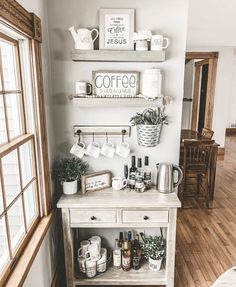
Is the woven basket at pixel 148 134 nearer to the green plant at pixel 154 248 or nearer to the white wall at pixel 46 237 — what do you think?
the white wall at pixel 46 237

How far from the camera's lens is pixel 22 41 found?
1.51m

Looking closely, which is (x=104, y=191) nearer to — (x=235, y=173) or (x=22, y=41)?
(x=22, y=41)

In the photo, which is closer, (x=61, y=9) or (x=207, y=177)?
(x=61, y=9)

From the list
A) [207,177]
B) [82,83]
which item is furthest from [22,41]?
[207,177]

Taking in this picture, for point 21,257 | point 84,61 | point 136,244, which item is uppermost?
point 84,61

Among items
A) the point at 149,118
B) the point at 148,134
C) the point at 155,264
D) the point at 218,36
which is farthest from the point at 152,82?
the point at 218,36

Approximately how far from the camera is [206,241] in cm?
278

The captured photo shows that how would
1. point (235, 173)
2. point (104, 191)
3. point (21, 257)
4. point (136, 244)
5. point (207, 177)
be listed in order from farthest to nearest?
1. point (235, 173)
2. point (207, 177)
3. point (136, 244)
4. point (104, 191)
5. point (21, 257)

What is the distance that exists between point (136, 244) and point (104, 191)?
0.56 meters

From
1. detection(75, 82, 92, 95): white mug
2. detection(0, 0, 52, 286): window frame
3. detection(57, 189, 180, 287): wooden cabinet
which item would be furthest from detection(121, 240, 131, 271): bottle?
detection(75, 82, 92, 95): white mug

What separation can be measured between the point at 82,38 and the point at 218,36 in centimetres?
336

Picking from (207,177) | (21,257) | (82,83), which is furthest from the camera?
(207,177)

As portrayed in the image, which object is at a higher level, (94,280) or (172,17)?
(172,17)

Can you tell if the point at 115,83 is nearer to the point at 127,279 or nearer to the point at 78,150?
the point at 78,150
